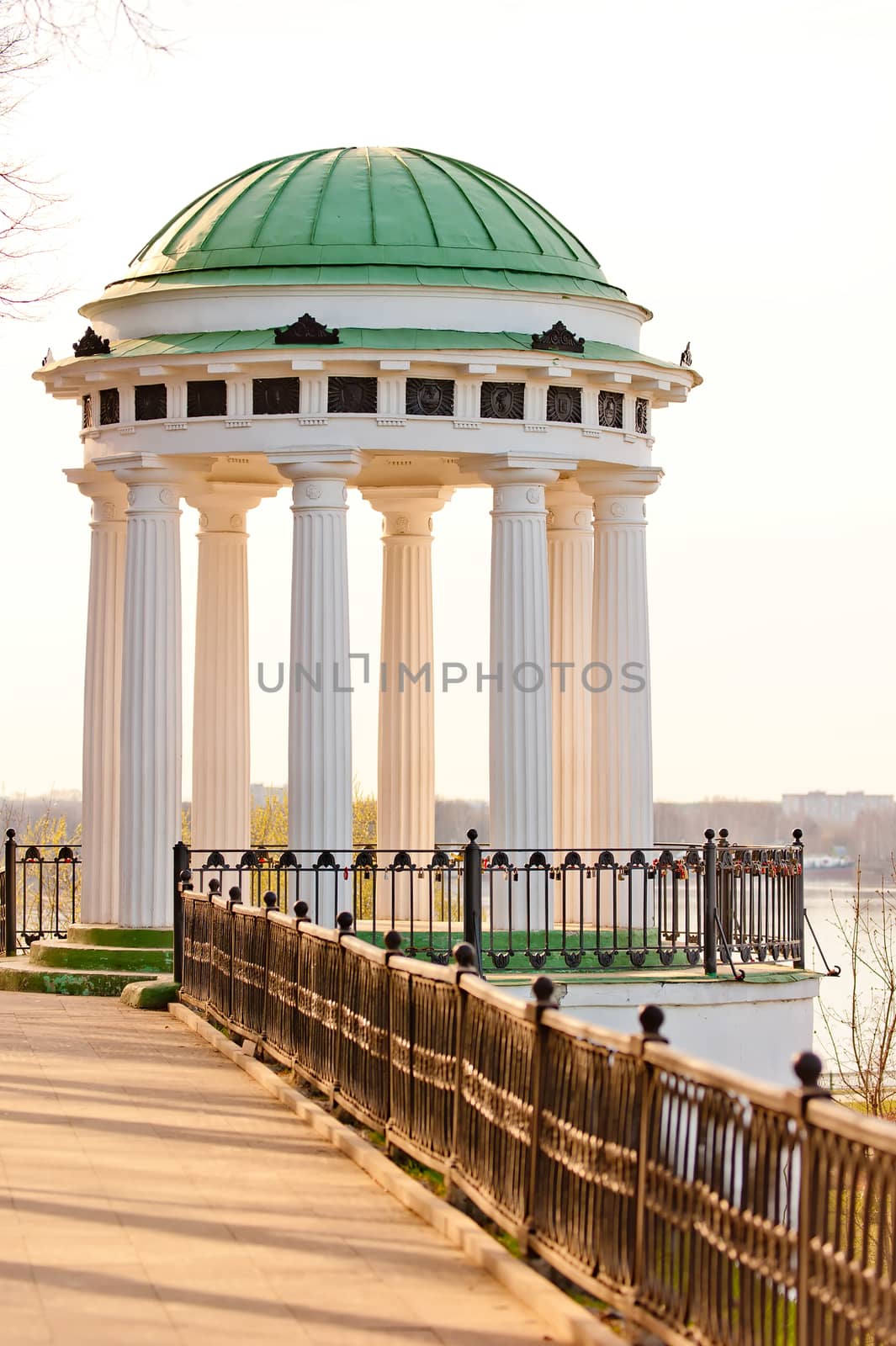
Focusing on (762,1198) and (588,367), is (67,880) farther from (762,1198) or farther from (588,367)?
(762,1198)

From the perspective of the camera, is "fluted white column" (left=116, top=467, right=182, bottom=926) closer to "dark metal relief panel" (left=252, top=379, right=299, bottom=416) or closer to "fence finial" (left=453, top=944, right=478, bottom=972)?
"dark metal relief panel" (left=252, top=379, right=299, bottom=416)

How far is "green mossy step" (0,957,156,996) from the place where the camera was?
85.9 feet

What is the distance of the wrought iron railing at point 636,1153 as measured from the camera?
7508mm

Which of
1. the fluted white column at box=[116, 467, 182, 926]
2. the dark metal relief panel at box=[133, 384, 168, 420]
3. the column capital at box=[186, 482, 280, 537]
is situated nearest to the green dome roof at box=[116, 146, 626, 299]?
the dark metal relief panel at box=[133, 384, 168, 420]

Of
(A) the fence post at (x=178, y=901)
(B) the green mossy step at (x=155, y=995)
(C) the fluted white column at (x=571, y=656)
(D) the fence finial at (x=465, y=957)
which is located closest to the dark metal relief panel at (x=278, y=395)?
(C) the fluted white column at (x=571, y=656)

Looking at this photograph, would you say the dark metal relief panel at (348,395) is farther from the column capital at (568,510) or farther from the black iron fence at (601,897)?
the black iron fence at (601,897)

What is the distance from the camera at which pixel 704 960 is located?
25.6 m

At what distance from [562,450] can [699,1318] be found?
1960cm

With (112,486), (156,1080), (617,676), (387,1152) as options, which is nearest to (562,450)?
(617,676)

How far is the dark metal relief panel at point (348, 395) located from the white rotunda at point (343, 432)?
2 centimetres

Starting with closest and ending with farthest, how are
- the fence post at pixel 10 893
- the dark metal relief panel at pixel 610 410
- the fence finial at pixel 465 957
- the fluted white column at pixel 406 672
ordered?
the fence finial at pixel 465 957
the dark metal relief panel at pixel 610 410
the fence post at pixel 10 893
the fluted white column at pixel 406 672

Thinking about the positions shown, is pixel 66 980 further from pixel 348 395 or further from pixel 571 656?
pixel 571 656

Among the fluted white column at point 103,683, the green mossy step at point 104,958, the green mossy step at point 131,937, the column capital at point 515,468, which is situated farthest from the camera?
the fluted white column at point 103,683

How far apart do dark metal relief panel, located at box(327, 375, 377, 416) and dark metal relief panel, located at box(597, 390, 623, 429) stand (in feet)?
9.84
